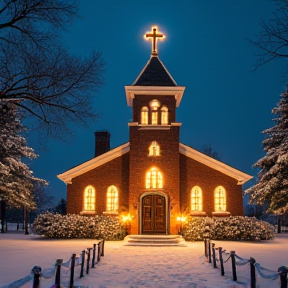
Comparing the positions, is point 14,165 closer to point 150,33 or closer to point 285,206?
point 150,33

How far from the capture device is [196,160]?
2805 centimetres

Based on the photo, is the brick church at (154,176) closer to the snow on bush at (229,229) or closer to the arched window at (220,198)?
the arched window at (220,198)

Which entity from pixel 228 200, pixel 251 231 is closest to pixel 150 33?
pixel 228 200

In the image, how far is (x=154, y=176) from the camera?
2722 cm

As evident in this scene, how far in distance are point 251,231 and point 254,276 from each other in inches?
673

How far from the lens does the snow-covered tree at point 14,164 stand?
3102 cm

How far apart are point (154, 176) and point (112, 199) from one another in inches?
130

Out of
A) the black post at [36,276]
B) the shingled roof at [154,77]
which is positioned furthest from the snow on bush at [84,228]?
the black post at [36,276]

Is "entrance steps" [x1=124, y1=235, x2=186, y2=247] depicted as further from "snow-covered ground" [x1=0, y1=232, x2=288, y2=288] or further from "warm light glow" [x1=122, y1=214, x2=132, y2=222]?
"snow-covered ground" [x1=0, y1=232, x2=288, y2=288]

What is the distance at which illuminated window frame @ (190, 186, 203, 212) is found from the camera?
27625mm

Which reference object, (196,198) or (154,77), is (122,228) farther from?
(154,77)

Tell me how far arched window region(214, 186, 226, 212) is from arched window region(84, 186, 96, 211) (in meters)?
8.18

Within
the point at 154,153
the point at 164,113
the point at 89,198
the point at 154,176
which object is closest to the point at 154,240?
the point at 154,176

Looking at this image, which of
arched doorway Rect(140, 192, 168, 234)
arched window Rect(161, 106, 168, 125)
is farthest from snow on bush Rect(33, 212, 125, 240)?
arched window Rect(161, 106, 168, 125)
